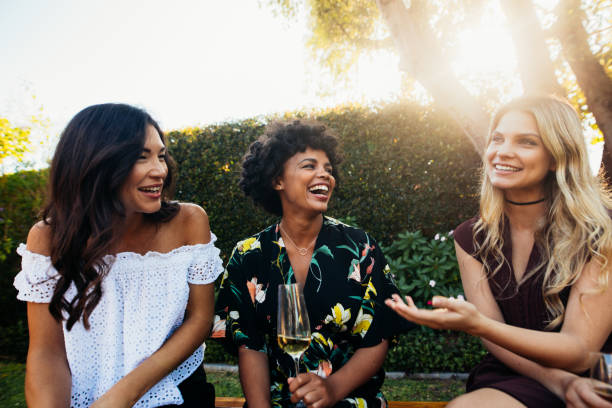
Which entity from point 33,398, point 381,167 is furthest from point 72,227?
point 381,167

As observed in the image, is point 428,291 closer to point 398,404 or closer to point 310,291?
point 398,404

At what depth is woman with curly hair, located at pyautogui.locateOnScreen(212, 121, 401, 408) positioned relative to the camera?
2225 millimetres

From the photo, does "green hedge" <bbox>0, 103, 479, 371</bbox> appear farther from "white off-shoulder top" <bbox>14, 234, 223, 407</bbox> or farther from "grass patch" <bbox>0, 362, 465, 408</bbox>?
"white off-shoulder top" <bbox>14, 234, 223, 407</bbox>

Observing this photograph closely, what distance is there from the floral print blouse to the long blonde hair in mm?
724

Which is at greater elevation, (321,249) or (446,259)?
(321,249)

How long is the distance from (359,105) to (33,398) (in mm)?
4914

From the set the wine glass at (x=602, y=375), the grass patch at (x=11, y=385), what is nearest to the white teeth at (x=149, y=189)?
the wine glass at (x=602, y=375)

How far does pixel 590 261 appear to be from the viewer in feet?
6.54

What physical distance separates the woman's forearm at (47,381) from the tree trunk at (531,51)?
5431mm

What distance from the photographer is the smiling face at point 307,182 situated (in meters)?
2.54

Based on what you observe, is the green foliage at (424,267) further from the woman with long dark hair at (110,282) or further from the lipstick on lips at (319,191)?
the woman with long dark hair at (110,282)

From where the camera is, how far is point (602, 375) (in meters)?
1.21

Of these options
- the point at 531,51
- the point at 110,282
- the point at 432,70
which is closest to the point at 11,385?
the point at 110,282

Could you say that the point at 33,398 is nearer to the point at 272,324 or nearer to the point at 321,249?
the point at 272,324
